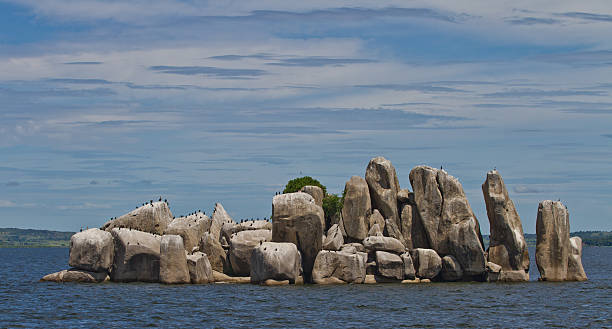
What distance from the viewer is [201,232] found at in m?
77.2

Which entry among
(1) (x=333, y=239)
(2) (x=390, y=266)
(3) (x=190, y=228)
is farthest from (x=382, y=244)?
(3) (x=190, y=228)

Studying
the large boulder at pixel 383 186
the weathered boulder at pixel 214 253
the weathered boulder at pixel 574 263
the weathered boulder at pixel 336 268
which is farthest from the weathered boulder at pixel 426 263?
the weathered boulder at pixel 214 253

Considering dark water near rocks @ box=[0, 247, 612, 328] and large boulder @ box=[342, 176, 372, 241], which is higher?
large boulder @ box=[342, 176, 372, 241]

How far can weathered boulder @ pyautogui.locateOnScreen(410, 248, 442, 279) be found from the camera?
243 feet

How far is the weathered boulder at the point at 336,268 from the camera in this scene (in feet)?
230

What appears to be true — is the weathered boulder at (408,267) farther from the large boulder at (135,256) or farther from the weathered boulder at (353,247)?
the large boulder at (135,256)

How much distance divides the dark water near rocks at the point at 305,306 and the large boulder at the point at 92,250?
2030mm

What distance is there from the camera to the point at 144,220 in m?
73.8

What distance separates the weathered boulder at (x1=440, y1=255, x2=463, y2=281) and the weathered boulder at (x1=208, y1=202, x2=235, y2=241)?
21013 mm

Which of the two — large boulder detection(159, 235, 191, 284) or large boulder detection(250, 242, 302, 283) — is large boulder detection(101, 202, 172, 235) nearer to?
large boulder detection(159, 235, 191, 284)

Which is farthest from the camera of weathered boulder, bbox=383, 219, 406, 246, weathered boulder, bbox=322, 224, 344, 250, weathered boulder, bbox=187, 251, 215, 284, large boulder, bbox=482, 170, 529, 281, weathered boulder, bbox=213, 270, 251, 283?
weathered boulder, bbox=383, 219, 406, 246

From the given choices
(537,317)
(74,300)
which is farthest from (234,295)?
(537,317)

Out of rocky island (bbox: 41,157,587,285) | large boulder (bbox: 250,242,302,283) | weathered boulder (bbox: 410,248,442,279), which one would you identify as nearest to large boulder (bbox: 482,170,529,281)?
rocky island (bbox: 41,157,587,285)

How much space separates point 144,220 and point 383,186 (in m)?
24.0
